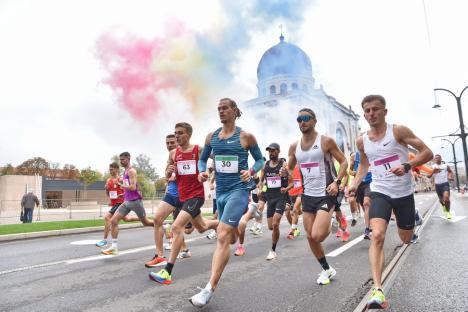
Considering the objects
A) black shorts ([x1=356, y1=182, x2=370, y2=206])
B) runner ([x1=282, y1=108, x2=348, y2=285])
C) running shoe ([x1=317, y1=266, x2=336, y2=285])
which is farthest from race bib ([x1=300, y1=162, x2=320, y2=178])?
black shorts ([x1=356, y1=182, x2=370, y2=206])

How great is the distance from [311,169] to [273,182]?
2.57 m

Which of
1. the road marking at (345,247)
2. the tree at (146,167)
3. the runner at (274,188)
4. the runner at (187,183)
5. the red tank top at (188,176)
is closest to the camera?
the runner at (187,183)

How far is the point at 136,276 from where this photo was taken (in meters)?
4.99

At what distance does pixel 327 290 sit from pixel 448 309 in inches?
44.7

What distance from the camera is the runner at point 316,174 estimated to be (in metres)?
4.49

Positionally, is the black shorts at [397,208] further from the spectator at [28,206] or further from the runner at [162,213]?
the spectator at [28,206]

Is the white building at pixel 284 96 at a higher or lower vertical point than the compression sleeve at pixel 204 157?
higher

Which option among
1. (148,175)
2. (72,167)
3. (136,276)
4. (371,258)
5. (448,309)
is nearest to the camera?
(448,309)

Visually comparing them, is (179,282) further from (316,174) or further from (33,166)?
(33,166)

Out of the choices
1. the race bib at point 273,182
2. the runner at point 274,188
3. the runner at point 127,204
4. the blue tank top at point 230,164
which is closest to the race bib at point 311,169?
the blue tank top at point 230,164

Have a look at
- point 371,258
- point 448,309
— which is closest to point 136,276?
point 371,258

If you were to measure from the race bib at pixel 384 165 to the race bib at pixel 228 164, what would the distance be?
147 centimetres

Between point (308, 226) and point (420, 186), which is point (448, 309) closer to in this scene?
point (308, 226)

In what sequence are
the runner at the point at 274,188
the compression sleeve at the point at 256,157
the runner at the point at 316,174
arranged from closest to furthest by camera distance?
the compression sleeve at the point at 256,157, the runner at the point at 316,174, the runner at the point at 274,188
